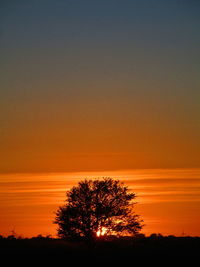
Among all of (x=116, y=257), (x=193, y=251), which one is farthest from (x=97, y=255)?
(x=193, y=251)

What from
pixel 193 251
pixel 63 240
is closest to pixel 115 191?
pixel 63 240

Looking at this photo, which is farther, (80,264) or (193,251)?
(193,251)

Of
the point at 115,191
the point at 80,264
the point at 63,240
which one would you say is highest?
the point at 115,191

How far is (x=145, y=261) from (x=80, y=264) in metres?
5.58

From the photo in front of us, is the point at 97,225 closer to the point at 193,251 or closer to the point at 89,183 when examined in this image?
the point at 89,183

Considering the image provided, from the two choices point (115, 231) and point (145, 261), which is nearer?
point (145, 261)

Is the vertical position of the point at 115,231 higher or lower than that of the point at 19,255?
higher

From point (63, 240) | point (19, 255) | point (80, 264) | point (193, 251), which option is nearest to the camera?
point (80, 264)

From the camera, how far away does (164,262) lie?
50.2 meters

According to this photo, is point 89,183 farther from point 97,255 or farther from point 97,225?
point 97,255

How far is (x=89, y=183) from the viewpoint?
78.7 metres

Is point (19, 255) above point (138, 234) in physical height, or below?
below

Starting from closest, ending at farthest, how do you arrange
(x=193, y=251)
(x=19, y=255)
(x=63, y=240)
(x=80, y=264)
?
(x=80, y=264) → (x=19, y=255) → (x=193, y=251) → (x=63, y=240)

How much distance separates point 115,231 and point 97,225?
2370 mm
